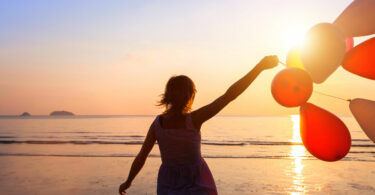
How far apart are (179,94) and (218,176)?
8145 millimetres

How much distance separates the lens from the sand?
326 inches

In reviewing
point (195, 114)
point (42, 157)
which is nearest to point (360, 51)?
point (195, 114)

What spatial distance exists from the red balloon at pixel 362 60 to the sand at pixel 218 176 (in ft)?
17.6

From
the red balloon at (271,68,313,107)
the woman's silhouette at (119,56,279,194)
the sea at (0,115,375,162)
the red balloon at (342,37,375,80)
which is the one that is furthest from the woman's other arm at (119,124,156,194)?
the sea at (0,115,375,162)

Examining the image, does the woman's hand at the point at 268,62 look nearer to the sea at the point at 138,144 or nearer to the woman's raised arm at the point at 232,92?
the woman's raised arm at the point at 232,92

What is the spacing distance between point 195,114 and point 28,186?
7.72 m

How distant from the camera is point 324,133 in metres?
3.15

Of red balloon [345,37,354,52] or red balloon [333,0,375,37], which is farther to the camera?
red balloon [345,37,354,52]

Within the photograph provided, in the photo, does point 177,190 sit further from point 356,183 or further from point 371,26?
point 356,183

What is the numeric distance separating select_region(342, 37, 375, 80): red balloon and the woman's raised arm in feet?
4.59

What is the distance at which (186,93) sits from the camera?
230 centimetres

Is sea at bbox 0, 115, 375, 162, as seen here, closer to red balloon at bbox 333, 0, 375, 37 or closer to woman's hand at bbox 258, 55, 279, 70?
red balloon at bbox 333, 0, 375, 37

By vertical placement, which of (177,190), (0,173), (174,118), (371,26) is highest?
(371,26)

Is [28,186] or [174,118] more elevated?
[174,118]
